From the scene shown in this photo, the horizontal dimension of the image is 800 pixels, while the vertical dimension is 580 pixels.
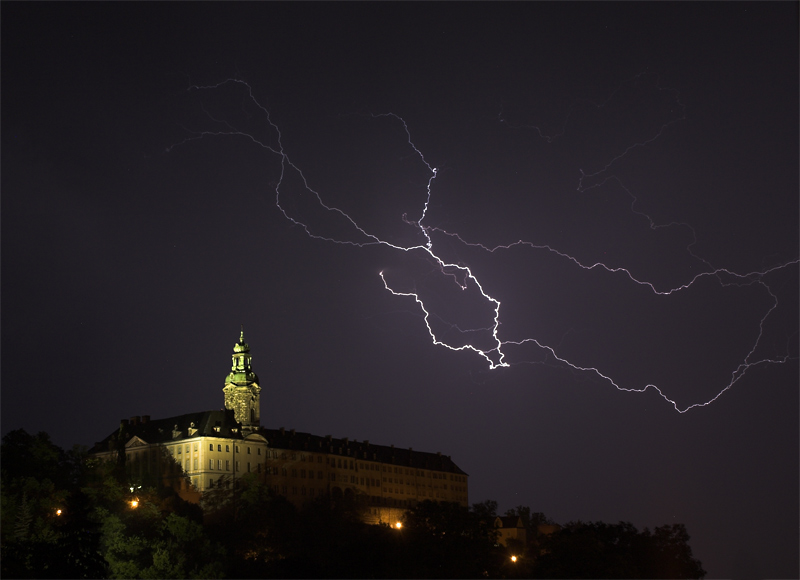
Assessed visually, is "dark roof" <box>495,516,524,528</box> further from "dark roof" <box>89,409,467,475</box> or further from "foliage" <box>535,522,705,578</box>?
"foliage" <box>535,522,705,578</box>

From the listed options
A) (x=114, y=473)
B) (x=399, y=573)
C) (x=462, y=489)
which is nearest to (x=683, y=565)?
(x=399, y=573)

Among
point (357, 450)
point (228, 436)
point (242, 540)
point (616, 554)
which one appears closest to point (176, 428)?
point (228, 436)

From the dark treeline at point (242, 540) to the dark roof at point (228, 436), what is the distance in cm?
2204

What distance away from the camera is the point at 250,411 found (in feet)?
399

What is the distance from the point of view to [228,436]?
378 feet

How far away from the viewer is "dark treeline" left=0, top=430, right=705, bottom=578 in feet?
190

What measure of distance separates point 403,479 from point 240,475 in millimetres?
32408

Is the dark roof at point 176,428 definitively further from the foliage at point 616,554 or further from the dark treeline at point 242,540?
the foliage at point 616,554

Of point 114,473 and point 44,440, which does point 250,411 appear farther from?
point 44,440

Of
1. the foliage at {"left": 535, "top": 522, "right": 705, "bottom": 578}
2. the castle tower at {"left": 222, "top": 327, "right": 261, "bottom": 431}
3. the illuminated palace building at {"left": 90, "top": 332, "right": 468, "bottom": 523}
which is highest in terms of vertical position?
the castle tower at {"left": 222, "top": 327, "right": 261, "bottom": 431}

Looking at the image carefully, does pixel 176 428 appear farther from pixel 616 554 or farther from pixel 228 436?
pixel 616 554

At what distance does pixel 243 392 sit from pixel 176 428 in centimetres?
997

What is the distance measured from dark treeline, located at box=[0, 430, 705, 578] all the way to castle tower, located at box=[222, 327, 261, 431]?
28.2 meters

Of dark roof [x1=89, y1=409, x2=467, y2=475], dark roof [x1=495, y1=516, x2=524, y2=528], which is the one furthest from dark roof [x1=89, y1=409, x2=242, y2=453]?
dark roof [x1=495, y1=516, x2=524, y2=528]
